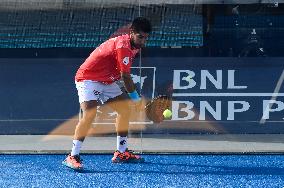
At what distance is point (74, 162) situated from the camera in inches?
240

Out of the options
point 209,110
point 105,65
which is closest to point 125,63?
point 105,65

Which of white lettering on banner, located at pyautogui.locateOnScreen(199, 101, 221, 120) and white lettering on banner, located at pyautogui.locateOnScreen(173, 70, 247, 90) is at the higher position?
white lettering on banner, located at pyautogui.locateOnScreen(173, 70, 247, 90)

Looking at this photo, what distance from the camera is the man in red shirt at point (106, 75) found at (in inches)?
234

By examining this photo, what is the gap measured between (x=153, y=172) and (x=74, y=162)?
2.49 feet

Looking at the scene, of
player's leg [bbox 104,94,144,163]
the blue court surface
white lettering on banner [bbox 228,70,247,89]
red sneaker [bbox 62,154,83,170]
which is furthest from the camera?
white lettering on banner [bbox 228,70,247,89]

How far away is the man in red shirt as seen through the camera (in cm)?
595

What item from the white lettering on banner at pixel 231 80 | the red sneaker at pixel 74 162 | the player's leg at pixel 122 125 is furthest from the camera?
the white lettering on banner at pixel 231 80

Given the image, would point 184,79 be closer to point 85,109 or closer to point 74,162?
point 85,109

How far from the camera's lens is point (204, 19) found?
8.75 metres

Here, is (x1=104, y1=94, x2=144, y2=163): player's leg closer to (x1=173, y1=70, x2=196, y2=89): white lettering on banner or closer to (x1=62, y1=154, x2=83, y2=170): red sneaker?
(x1=62, y1=154, x2=83, y2=170): red sneaker

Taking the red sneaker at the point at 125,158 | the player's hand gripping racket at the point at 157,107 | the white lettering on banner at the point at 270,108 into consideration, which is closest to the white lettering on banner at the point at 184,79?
the white lettering on banner at the point at 270,108

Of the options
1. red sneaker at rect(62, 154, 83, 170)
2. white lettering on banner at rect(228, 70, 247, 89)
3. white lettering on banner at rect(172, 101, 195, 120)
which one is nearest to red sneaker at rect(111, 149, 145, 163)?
red sneaker at rect(62, 154, 83, 170)

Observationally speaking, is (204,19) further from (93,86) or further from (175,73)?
(93,86)

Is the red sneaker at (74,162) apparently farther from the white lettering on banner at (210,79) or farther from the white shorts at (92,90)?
the white lettering on banner at (210,79)
